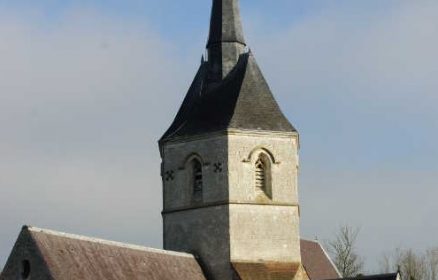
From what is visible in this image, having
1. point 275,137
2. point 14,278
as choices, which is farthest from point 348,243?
point 14,278

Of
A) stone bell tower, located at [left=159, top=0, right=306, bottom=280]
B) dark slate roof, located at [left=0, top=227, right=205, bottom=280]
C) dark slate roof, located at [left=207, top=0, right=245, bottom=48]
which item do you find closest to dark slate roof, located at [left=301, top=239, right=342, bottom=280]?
stone bell tower, located at [left=159, top=0, right=306, bottom=280]

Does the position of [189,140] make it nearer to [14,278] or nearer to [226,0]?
[226,0]

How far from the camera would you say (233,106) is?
97.6 feet

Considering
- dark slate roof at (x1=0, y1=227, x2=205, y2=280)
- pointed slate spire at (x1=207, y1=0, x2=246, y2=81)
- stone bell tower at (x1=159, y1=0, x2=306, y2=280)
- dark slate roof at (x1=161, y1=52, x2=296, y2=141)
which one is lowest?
dark slate roof at (x1=0, y1=227, x2=205, y2=280)

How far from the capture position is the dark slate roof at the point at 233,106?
96.9ft

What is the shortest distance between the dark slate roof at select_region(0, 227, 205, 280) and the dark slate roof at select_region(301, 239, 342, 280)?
14.0 m

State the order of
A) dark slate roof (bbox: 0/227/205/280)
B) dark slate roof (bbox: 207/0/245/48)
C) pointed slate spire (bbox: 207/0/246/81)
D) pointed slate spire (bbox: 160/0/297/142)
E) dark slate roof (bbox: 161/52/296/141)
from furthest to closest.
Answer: dark slate roof (bbox: 207/0/245/48) < pointed slate spire (bbox: 207/0/246/81) < pointed slate spire (bbox: 160/0/297/142) < dark slate roof (bbox: 161/52/296/141) < dark slate roof (bbox: 0/227/205/280)

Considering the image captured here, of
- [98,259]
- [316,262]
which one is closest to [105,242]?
[98,259]

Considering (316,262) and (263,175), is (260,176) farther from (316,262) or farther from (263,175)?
(316,262)

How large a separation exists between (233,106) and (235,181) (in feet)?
8.02

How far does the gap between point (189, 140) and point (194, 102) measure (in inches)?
64.2

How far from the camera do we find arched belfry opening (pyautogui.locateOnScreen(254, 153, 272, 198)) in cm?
2922

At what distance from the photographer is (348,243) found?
48.1 metres

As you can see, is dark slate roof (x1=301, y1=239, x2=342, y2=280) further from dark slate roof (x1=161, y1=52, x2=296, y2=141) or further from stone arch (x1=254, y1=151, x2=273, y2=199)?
dark slate roof (x1=161, y1=52, x2=296, y2=141)
